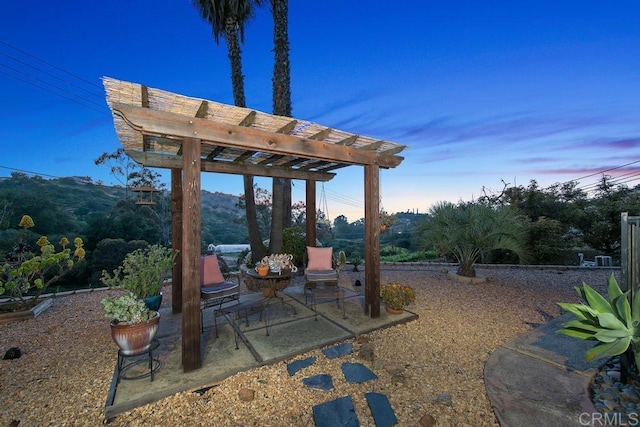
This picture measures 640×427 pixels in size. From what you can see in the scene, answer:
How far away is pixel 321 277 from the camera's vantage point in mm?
4543

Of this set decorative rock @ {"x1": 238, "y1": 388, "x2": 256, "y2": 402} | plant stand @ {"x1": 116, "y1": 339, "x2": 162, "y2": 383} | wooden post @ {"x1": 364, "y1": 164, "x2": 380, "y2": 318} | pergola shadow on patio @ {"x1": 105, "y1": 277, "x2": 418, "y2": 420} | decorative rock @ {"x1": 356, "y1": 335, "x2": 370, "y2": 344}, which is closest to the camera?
decorative rock @ {"x1": 238, "y1": 388, "x2": 256, "y2": 402}

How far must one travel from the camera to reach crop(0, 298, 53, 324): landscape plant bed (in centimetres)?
415

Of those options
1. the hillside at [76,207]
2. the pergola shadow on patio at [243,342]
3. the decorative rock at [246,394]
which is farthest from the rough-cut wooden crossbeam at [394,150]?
the hillside at [76,207]

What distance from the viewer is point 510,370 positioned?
2.52 m

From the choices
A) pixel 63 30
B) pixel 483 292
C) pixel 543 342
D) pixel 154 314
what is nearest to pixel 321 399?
pixel 154 314

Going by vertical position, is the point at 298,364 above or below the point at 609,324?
below

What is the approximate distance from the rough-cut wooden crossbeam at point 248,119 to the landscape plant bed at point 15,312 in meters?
4.81

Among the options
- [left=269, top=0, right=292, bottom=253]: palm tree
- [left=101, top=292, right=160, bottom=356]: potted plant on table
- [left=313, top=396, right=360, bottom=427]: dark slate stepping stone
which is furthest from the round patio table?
[left=269, top=0, right=292, bottom=253]: palm tree

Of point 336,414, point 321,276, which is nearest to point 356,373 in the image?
point 336,414

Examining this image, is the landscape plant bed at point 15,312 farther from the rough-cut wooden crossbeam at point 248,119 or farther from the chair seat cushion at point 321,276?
the rough-cut wooden crossbeam at point 248,119

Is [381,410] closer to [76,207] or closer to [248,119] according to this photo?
[248,119]

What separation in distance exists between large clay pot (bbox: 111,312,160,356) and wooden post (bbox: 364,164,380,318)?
281cm

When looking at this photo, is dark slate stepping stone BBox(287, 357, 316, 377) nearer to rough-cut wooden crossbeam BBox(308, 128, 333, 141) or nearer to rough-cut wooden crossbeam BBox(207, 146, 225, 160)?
rough-cut wooden crossbeam BBox(308, 128, 333, 141)

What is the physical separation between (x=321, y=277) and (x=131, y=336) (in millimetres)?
2748
